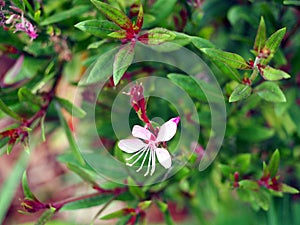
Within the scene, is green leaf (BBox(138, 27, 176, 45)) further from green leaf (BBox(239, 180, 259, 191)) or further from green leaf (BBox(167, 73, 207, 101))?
green leaf (BBox(239, 180, 259, 191))

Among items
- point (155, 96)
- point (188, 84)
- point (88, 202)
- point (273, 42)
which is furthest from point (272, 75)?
point (88, 202)

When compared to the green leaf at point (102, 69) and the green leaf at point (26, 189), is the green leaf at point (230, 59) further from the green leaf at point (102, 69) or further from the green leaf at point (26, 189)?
the green leaf at point (26, 189)

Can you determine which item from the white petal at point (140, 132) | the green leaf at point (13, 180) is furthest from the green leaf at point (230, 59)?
the green leaf at point (13, 180)

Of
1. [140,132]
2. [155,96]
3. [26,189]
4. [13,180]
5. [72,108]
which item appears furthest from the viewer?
[13,180]

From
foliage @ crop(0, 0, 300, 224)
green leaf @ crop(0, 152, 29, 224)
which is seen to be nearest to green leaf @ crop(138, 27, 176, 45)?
foliage @ crop(0, 0, 300, 224)

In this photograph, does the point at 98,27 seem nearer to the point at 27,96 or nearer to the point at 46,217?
the point at 27,96
